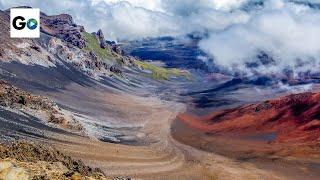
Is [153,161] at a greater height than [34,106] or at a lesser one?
lesser

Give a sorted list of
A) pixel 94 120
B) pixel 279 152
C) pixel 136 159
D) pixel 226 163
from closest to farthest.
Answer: pixel 136 159 → pixel 226 163 → pixel 279 152 → pixel 94 120

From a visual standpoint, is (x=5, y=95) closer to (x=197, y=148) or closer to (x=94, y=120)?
(x=94, y=120)

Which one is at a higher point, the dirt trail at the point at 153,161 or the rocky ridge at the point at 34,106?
the rocky ridge at the point at 34,106

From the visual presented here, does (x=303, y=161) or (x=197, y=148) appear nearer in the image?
(x=303, y=161)

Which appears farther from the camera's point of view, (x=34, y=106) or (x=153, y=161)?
(x=34, y=106)

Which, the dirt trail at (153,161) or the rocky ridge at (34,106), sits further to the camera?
the rocky ridge at (34,106)

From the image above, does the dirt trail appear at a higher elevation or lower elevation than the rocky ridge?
lower

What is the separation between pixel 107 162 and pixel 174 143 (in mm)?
49114

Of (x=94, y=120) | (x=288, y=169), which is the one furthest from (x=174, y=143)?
(x=288, y=169)

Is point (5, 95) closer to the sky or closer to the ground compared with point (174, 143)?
closer to the sky

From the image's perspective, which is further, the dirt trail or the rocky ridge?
the rocky ridge

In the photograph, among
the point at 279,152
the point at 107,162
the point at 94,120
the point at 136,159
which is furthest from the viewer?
the point at 94,120

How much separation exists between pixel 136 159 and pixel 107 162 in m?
12.5

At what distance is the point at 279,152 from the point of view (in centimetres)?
15338
